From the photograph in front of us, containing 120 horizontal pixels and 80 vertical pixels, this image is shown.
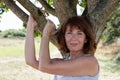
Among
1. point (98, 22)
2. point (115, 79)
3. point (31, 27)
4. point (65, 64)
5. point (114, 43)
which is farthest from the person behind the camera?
point (114, 43)

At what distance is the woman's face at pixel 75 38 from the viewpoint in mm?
2711

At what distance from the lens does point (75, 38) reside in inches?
107

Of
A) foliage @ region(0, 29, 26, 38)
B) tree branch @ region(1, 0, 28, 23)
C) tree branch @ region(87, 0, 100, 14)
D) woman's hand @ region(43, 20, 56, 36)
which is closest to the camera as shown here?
woman's hand @ region(43, 20, 56, 36)

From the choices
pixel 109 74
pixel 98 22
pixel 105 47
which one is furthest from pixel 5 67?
pixel 98 22

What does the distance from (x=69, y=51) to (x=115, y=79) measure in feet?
48.3

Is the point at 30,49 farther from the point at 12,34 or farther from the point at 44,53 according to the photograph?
the point at 12,34

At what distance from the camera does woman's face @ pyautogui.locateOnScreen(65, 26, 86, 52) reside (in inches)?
107

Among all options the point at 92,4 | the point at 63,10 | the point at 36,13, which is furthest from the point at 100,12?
the point at 36,13

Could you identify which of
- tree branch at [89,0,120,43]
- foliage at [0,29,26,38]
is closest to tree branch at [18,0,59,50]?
tree branch at [89,0,120,43]

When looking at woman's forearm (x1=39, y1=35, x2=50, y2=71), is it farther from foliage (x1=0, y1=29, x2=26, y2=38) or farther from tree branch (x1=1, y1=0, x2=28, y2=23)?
foliage (x1=0, y1=29, x2=26, y2=38)

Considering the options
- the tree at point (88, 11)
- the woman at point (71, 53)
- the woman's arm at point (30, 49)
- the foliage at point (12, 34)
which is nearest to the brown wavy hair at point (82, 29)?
the woman at point (71, 53)

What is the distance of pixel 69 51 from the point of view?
9.57ft

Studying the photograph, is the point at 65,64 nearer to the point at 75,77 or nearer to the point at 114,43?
the point at 75,77

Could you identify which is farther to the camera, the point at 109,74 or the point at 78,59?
the point at 109,74
